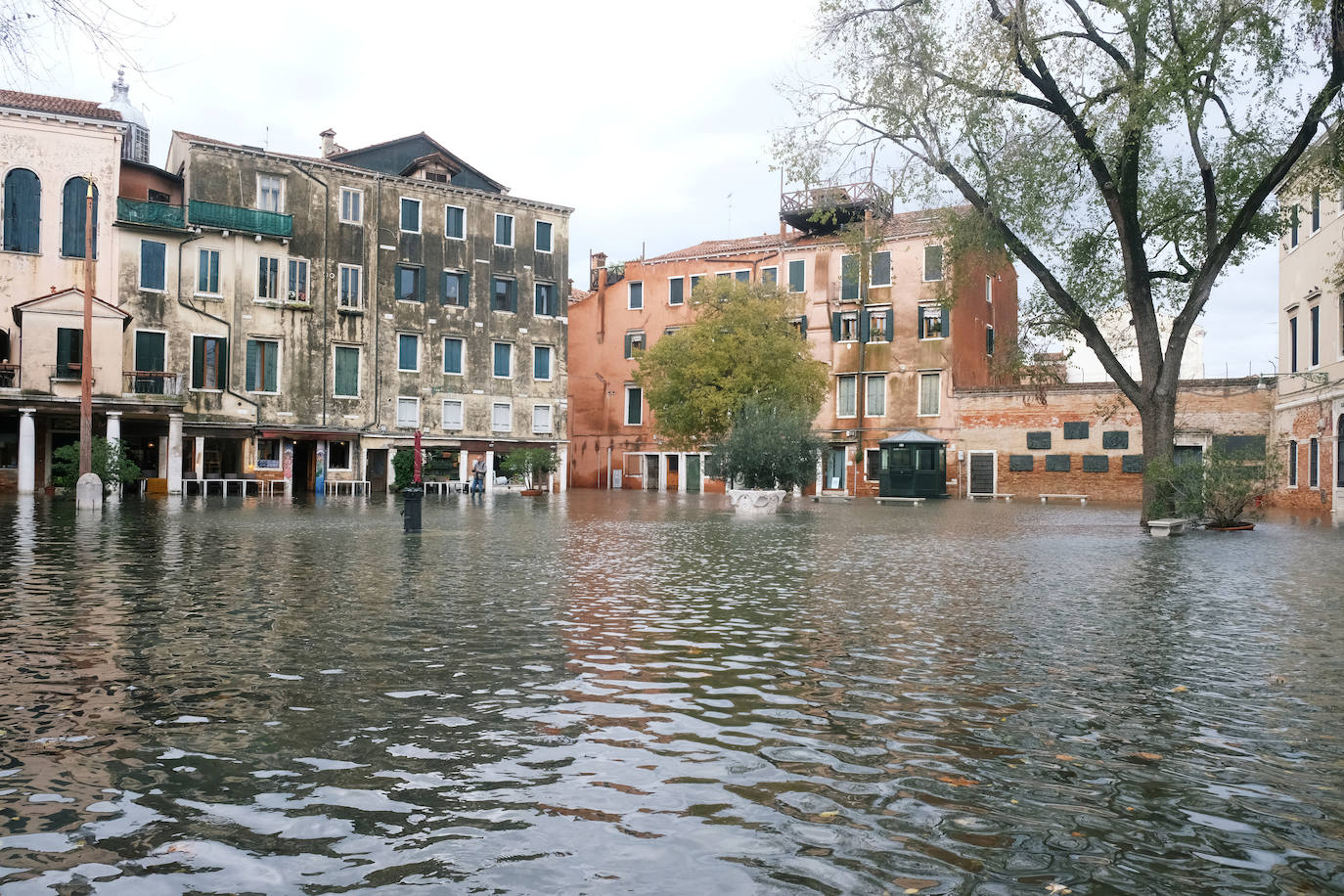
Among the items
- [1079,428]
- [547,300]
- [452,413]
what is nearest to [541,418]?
[452,413]

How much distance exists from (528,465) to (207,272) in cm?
1405

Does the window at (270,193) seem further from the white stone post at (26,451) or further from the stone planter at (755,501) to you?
the stone planter at (755,501)

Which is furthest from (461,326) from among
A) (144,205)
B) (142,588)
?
(142,588)

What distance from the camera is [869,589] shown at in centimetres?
1082

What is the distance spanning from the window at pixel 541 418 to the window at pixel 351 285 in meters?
9.00

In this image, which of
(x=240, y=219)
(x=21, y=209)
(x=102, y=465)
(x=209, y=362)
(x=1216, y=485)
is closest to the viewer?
(x=1216, y=485)

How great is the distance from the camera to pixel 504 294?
47.3 metres

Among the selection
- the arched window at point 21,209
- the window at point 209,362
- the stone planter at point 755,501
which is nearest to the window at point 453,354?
the window at point 209,362

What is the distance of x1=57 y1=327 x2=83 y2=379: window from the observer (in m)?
34.4

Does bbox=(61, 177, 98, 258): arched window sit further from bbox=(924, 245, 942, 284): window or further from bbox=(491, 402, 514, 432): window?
bbox=(924, 245, 942, 284): window

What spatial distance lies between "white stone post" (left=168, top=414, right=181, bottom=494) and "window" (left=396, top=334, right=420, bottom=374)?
32.0 feet

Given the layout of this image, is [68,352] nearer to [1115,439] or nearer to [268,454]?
[268,454]

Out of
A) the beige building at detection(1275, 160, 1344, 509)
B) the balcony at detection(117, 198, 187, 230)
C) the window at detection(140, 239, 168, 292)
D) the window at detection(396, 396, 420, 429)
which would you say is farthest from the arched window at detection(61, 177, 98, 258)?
the beige building at detection(1275, 160, 1344, 509)

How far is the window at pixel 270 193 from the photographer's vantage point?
4138 cm
